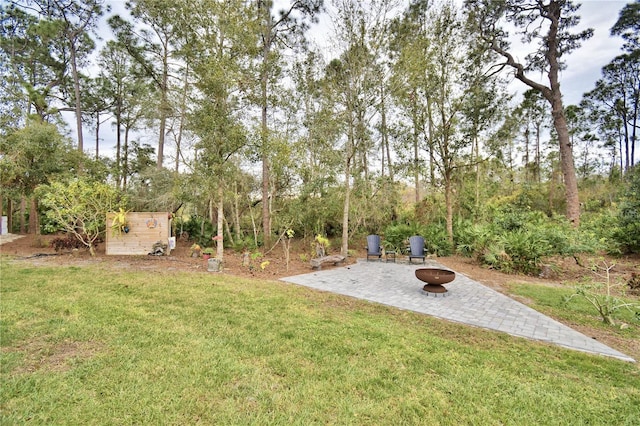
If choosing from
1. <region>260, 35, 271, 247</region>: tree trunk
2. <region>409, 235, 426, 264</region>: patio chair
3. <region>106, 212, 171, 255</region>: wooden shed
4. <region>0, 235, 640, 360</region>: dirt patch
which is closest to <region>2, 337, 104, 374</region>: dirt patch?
<region>0, 235, 640, 360</region>: dirt patch

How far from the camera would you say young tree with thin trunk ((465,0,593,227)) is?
30.9ft

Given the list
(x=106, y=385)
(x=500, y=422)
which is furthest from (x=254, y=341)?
(x=500, y=422)

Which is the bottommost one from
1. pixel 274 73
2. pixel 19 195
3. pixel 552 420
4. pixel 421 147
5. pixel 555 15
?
pixel 552 420

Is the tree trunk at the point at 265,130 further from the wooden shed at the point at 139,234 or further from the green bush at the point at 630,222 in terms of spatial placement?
the green bush at the point at 630,222

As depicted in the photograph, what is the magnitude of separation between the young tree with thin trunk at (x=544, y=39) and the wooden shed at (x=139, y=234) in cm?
1288

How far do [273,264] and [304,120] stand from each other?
6.39m

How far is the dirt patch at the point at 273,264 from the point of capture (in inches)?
247

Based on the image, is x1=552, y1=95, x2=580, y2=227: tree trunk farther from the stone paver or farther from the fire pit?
the fire pit

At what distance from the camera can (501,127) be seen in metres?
10.2

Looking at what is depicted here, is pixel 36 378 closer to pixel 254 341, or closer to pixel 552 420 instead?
pixel 254 341

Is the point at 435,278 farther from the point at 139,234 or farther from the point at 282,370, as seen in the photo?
the point at 139,234

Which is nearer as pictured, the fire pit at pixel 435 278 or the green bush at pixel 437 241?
the fire pit at pixel 435 278

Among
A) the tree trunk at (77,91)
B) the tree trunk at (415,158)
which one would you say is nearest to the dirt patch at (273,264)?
the tree trunk at (415,158)

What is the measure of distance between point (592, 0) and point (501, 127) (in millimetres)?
4702
